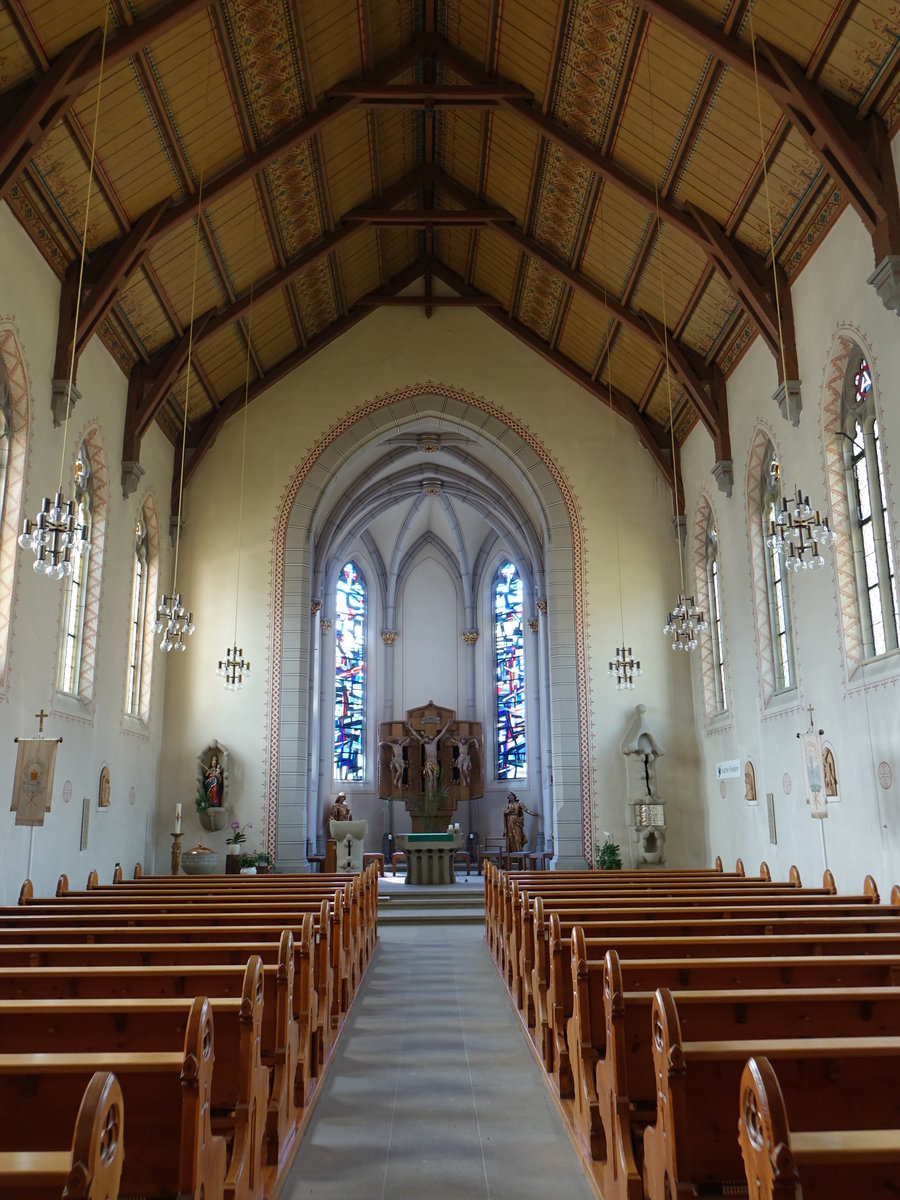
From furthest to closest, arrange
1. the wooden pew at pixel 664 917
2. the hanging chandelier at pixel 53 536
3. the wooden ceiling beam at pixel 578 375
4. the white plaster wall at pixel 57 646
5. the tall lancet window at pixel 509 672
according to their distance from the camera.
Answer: the tall lancet window at pixel 509 672, the wooden ceiling beam at pixel 578 375, the white plaster wall at pixel 57 646, the hanging chandelier at pixel 53 536, the wooden pew at pixel 664 917

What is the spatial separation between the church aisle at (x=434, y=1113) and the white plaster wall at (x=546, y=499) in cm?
818

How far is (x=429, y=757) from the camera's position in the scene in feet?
83.3

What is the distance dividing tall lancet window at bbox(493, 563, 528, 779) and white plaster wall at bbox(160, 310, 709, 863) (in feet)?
29.5

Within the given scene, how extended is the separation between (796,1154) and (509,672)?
25837mm

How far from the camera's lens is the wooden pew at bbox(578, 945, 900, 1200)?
3.92 m

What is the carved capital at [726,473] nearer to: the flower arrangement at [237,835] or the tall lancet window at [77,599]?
the tall lancet window at [77,599]

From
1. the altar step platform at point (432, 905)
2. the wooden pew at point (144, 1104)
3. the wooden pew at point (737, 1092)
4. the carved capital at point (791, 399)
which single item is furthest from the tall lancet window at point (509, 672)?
the wooden pew at point (144, 1104)

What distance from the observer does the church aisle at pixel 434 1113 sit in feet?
15.6

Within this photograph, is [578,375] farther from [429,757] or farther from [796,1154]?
[796,1154]

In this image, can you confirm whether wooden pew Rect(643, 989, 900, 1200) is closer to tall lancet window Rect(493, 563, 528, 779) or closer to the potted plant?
the potted plant

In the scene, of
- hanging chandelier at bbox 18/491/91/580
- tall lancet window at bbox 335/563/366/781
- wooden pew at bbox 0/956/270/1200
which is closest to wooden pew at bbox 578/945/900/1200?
wooden pew at bbox 0/956/270/1200

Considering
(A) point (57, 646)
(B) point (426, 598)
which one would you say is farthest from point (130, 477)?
(B) point (426, 598)

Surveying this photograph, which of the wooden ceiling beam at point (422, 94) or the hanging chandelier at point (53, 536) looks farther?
the wooden ceiling beam at point (422, 94)

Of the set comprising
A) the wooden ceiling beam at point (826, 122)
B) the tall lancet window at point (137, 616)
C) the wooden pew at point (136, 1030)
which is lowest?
the wooden pew at point (136, 1030)
